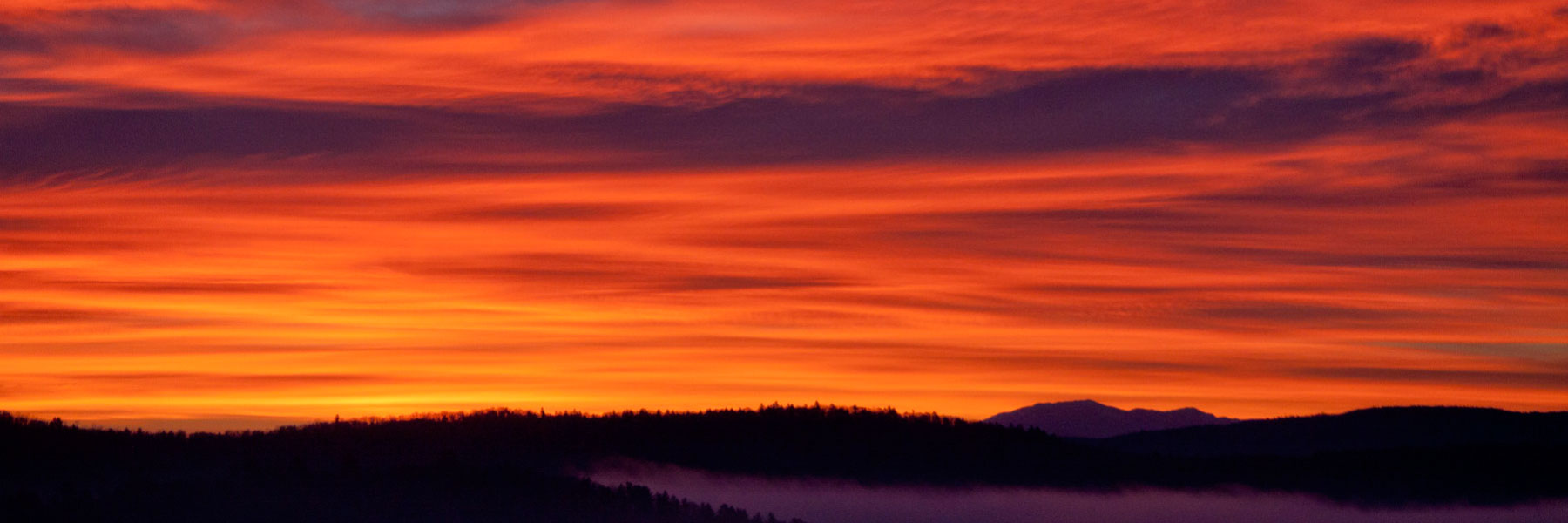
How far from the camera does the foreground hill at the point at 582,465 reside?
38.8 m

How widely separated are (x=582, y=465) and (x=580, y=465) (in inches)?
2.2

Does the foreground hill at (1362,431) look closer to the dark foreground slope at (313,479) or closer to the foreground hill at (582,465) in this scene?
the foreground hill at (582,465)

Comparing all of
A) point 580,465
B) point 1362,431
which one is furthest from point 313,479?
point 1362,431

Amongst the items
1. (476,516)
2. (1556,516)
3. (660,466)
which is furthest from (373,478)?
(1556,516)

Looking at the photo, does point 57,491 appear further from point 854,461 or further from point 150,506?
point 854,461

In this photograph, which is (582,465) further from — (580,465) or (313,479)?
(313,479)

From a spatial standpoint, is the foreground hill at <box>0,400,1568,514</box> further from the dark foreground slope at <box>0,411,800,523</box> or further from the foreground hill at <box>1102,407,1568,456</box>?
the foreground hill at <box>1102,407,1568,456</box>

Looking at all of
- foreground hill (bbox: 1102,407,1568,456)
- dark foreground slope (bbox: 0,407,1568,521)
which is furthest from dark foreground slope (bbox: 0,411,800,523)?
foreground hill (bbox: 1102,407,1568,456)

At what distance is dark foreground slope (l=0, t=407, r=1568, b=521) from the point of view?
38.8m

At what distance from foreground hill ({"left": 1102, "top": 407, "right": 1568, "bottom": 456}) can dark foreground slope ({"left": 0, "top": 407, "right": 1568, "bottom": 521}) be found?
1625cm

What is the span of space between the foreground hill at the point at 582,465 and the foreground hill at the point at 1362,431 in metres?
16.7

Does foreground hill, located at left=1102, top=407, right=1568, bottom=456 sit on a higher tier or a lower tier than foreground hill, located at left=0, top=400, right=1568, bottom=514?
higher

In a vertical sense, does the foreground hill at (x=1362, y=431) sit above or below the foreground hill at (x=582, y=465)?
above

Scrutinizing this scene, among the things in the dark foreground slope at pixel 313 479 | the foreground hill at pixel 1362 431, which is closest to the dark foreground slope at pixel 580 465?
the dark foreground slope at pixel 313 479
